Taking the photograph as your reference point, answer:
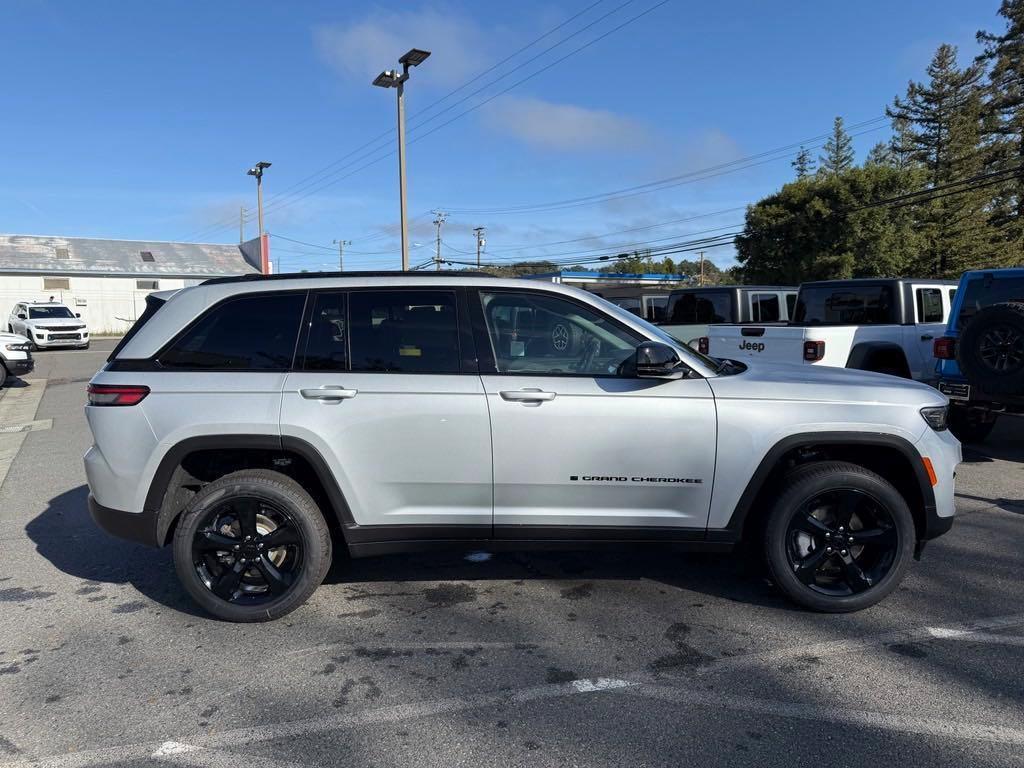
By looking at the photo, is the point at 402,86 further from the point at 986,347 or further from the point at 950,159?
the point at 950,159

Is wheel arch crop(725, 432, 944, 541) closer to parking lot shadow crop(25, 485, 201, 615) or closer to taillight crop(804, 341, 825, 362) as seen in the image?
parking lot shadow crop(25, 485, 201, 615)

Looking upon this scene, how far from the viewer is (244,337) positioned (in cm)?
389

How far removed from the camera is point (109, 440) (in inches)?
148

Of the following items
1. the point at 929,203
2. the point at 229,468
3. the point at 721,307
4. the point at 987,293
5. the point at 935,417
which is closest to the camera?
the point at 935,417

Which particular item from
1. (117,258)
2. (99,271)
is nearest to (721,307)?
(99,271)

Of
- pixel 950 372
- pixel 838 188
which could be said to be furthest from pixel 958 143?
pixel 950 372

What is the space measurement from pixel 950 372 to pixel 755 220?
28989 mm

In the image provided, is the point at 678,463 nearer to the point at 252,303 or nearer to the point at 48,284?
the point at 252,303

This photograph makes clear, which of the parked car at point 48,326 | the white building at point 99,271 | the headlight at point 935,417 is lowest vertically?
the headlight at point 935,417

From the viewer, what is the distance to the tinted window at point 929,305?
9078 mm

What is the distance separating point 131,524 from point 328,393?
127cm

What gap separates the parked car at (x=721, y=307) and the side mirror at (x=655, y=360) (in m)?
8.21

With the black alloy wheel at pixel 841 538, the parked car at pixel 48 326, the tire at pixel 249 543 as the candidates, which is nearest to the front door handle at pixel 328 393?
the tire at pixel 249 543

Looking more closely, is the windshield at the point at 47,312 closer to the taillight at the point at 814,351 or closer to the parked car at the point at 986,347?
the taillight at the point at 814,351
